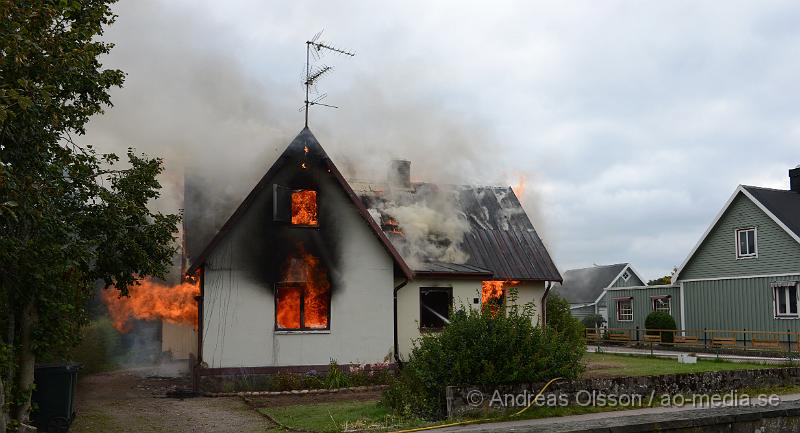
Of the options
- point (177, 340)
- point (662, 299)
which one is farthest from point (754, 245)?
point (177, 340)

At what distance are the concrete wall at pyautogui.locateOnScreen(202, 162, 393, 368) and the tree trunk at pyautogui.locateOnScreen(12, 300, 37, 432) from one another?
693 cm

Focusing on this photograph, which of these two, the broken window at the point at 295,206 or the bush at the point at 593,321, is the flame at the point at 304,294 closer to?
the broken window at the point at 295,206

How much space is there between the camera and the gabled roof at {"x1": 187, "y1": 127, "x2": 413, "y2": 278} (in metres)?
18.1

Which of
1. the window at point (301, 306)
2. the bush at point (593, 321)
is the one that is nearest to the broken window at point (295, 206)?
the window at point (301, 306)

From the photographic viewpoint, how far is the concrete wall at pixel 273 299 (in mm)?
18141

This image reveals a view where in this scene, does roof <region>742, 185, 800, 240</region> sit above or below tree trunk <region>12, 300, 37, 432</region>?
above

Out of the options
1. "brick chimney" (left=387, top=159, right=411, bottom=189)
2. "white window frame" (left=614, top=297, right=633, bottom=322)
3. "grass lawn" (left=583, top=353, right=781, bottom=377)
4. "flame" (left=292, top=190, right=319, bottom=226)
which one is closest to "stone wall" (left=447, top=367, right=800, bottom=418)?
"grass lawn" (left=583, top=353, right=781, bottom=377)

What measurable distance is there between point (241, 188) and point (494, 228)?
9101 mm

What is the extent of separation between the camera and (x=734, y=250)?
1228 inches

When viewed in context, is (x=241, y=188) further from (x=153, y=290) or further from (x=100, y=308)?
(x=100, y=308)

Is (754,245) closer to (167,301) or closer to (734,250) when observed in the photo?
(734,250)

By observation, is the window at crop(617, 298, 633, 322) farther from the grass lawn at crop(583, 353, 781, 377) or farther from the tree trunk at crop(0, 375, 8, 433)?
the tree trunk at crop(0, 375, 8, 433)

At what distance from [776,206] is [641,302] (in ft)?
29.5

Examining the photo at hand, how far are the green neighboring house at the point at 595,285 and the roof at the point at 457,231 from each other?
28.7 metres
